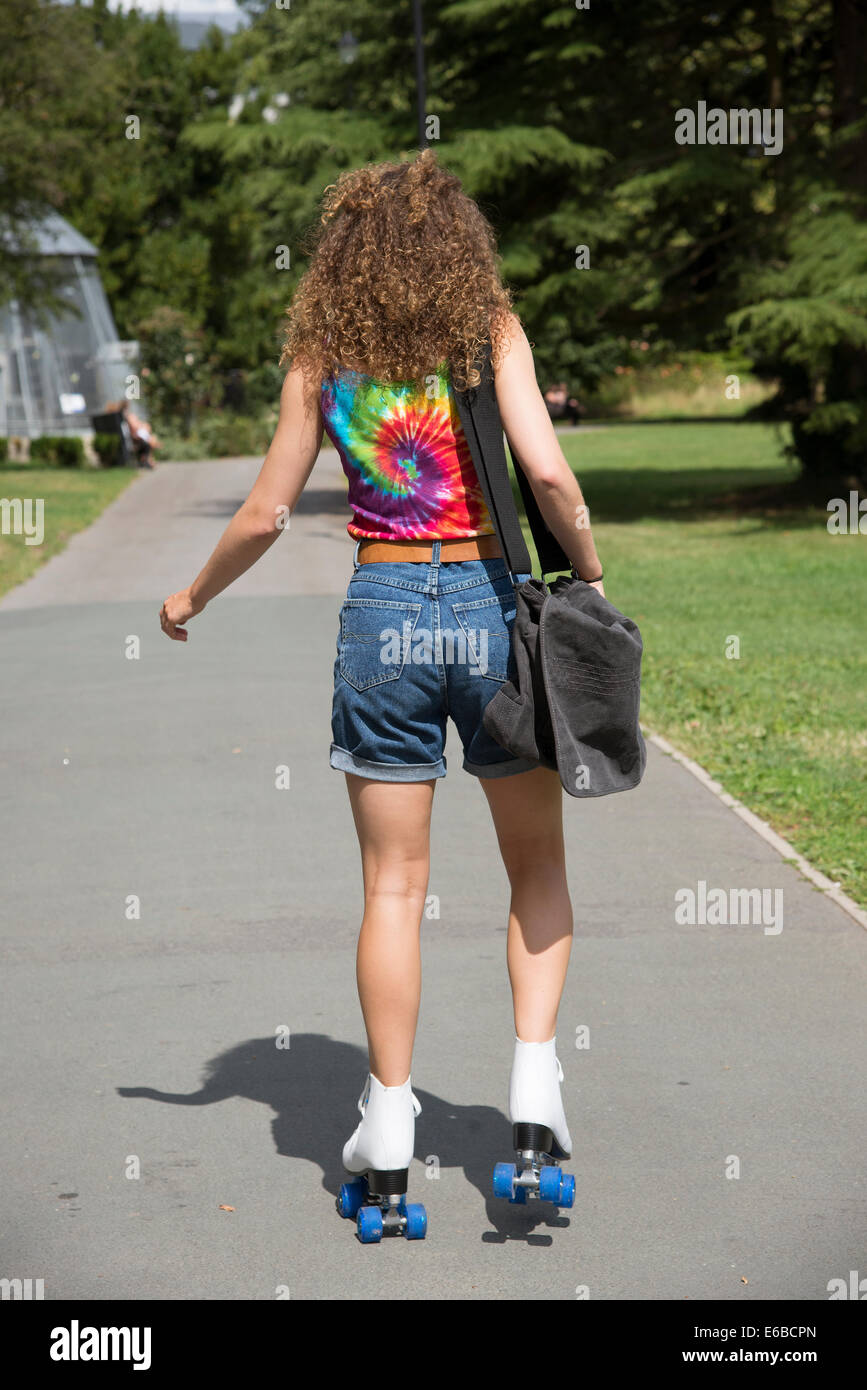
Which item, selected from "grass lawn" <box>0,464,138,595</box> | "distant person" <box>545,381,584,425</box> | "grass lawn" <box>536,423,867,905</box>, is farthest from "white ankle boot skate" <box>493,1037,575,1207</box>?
"distant person" <box>545,381,584,425</box>

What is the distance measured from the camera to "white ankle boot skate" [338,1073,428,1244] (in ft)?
10.4

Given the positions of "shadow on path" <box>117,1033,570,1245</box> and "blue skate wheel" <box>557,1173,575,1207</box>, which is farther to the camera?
"shadow on path" <box>117,1033,570,1245</box>

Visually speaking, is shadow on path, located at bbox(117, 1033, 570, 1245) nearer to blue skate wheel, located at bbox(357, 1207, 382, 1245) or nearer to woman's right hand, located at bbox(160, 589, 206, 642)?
blue skate wheel, located at bbox(357, 1207, 382, 1245)

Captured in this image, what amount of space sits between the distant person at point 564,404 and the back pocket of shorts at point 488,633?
51.7 meters

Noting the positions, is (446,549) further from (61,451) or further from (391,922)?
(61,451)

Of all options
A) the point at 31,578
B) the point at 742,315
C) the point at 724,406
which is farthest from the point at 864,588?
the point at 724,406

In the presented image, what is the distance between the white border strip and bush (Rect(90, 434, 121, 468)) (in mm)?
29319

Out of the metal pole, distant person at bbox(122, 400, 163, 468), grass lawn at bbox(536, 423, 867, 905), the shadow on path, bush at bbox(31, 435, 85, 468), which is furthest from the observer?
bush at bbox(31, 435, 85, 468)

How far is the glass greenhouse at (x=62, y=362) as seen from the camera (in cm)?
4016

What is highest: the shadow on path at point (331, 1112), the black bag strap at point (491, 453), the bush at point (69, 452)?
the bush at point (69, 452)

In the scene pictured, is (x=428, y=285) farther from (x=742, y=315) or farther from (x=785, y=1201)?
(x=742, y=315)

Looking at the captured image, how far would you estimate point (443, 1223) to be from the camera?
3262 mm

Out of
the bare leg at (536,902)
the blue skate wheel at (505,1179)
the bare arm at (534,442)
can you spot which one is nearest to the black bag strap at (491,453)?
the bare arm at (534,442)

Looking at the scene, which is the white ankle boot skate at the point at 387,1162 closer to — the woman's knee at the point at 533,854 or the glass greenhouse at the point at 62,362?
the woman's knee at the point at 533,854
